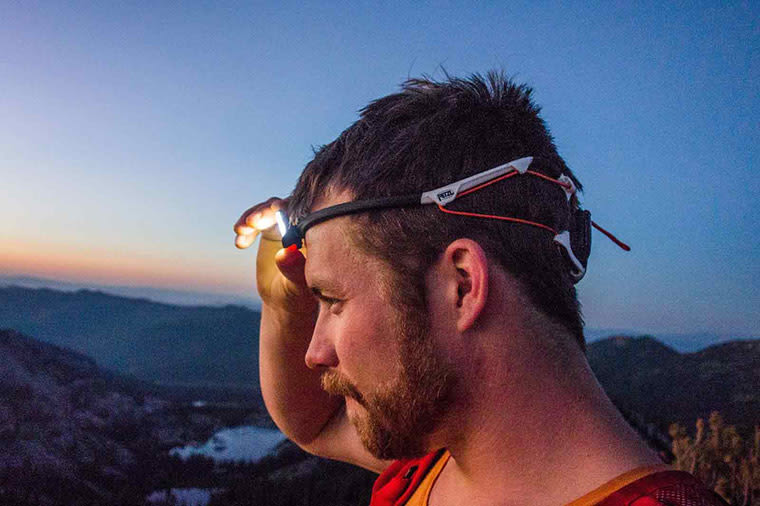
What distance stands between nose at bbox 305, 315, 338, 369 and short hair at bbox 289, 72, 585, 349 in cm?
31

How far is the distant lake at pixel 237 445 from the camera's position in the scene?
5.64 m

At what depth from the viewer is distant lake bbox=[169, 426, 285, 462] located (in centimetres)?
564

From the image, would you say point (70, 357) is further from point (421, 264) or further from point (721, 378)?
point (721, 378)

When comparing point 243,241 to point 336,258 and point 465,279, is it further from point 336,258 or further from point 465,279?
point 465,279

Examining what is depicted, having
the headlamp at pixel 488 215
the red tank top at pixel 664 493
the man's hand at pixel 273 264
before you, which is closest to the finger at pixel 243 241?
the man's hand at pixel 273 264

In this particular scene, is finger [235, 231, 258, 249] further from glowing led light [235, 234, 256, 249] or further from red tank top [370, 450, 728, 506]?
red tank top [370, 450, 728, 506]

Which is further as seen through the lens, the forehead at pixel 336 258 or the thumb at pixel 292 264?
the thumb at pixel 292 264

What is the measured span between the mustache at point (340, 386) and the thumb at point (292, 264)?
2.03ft

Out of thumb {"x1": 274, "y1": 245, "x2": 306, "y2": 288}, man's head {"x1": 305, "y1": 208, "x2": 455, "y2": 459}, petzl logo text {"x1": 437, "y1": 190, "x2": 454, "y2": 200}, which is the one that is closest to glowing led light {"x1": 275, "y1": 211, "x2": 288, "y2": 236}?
thumb {"x1": 274, "y1": 245, "x2": 306, "y2": 288}

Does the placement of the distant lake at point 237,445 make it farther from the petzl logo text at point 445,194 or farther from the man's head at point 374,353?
the petzl logo text at point 445,194

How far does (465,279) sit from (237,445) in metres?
5.23

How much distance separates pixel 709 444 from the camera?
4.75 meters

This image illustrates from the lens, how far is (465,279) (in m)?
1.55

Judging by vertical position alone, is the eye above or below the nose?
above
